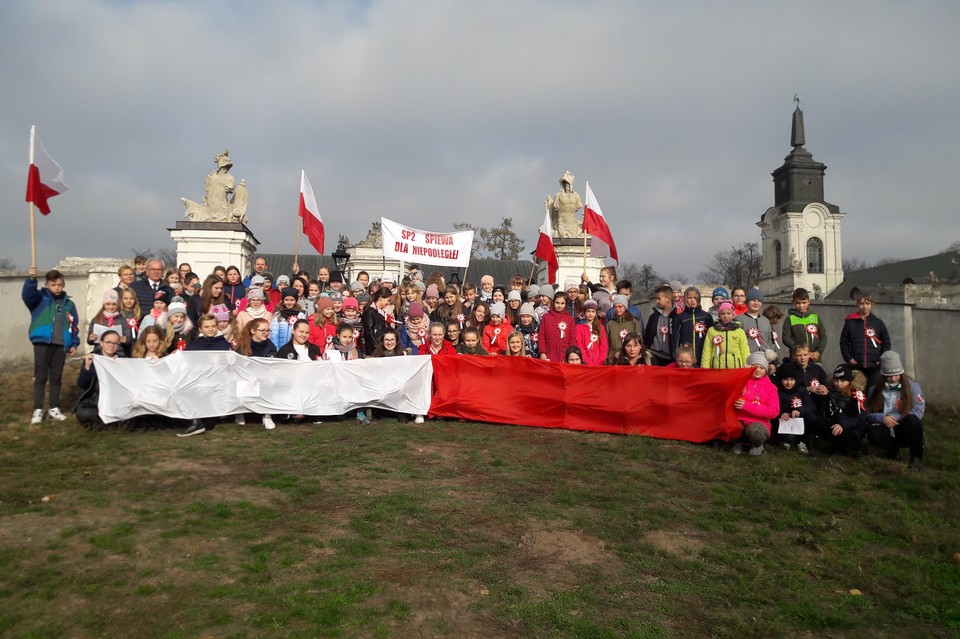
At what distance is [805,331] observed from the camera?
30.7ft

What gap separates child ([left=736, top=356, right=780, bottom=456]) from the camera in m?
7.77

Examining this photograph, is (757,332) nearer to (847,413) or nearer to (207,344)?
(847,413)

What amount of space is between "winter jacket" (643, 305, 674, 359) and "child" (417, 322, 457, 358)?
2826 mm

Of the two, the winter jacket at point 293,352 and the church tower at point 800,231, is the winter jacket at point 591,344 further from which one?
the church tower at point 800,231

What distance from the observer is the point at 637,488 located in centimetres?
650

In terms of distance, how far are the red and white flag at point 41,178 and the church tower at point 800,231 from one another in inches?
3245

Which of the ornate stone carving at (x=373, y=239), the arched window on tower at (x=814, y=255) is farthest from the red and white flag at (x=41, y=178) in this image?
the arched window on tower at (x=814, y=255)

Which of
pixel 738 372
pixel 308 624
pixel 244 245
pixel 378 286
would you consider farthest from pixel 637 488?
pixel 244 245

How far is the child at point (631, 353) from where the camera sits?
912 cm

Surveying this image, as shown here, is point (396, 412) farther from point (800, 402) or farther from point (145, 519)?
point (800, 402)

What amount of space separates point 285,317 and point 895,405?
7.80m

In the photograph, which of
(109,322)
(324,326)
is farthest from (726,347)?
(109,322)

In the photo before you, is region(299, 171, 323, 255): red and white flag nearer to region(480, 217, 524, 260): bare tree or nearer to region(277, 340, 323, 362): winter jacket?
region(277, 340, 323, 362): winter jacket

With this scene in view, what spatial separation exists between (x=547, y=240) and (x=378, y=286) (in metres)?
4.72
